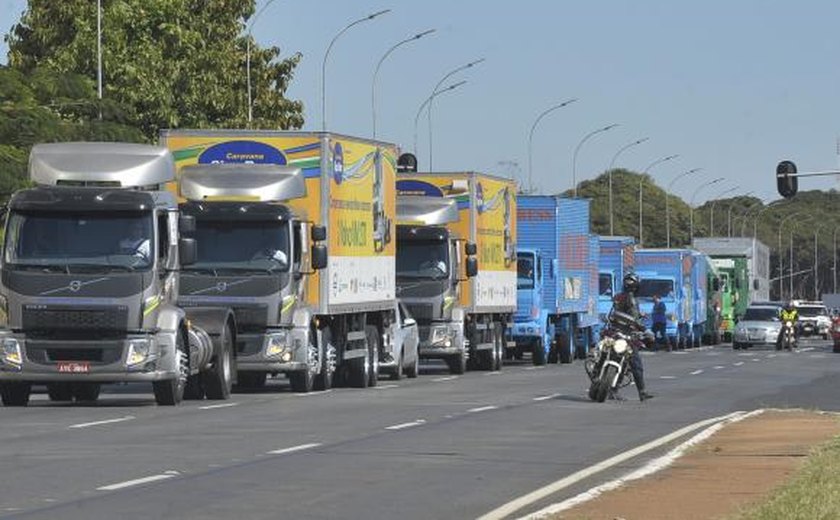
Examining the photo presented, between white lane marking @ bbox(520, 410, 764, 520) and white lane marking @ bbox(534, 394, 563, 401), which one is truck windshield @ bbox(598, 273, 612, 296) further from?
white lane marking @ bbox(520, 410, 764, 520)

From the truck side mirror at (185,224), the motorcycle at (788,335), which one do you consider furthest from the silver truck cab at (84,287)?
the motorcycle at (788,335)

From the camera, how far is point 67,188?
2811 cm

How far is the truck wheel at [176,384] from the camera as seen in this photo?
94.3 feet

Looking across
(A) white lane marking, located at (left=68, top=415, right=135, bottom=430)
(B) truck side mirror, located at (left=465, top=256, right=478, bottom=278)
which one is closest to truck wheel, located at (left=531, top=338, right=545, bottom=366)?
(B) truck side mirror, located at (left=465, top=256, right=478, bottom=278)

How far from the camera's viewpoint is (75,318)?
1098 inches

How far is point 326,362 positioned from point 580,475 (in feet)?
55.6

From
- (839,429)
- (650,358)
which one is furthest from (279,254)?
(650,358)

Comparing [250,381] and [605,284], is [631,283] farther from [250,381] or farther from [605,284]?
[605,284]

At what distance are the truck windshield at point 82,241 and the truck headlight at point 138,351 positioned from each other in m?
0.93

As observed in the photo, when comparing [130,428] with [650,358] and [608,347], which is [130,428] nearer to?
[608,347]

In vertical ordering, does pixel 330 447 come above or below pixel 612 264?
below

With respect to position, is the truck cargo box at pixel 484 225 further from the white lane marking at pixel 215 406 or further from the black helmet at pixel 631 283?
the white lane marking at pixel 215 406

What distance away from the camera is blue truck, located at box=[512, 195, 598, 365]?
52594mm

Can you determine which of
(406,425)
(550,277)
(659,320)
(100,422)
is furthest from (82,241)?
(659,320)
